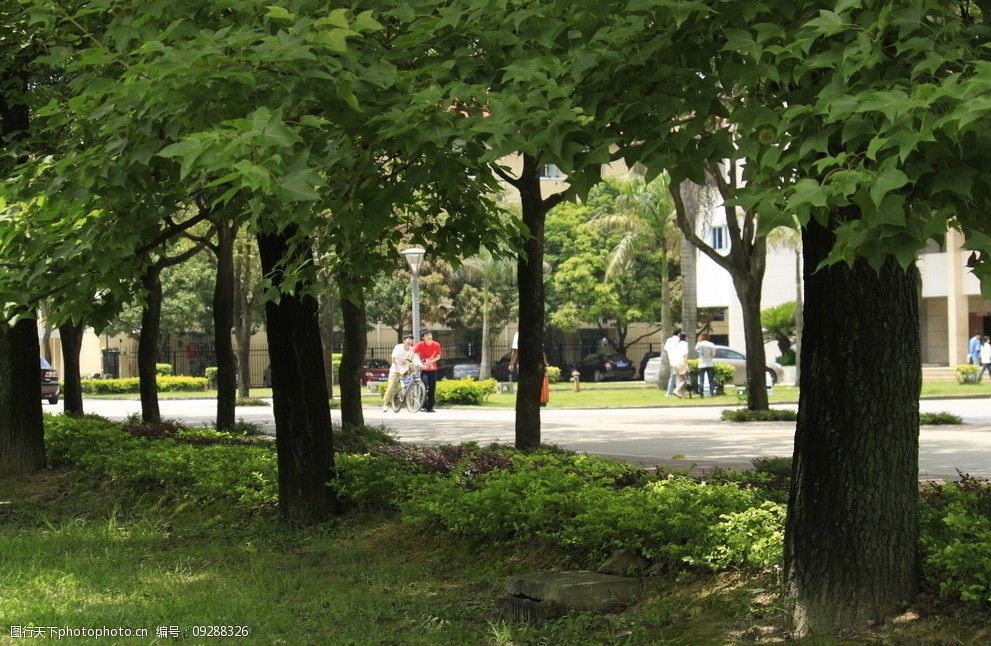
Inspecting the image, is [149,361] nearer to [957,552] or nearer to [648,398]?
[957,552]

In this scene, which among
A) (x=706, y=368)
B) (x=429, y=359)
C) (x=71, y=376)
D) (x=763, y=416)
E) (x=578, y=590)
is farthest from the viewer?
(x=706, y=368)

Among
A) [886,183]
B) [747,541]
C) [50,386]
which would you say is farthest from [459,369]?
[886,183]

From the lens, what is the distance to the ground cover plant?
20.9 feet

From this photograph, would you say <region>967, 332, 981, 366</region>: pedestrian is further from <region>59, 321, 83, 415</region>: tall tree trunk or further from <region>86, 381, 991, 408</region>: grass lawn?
<region>59, 321, 83, 415</region>: tall tree trunk

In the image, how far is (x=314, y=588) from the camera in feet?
25.5

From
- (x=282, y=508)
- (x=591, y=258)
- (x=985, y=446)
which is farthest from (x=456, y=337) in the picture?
(x=282, y=508)

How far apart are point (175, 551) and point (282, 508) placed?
3.49ft

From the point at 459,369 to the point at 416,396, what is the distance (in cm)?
2741

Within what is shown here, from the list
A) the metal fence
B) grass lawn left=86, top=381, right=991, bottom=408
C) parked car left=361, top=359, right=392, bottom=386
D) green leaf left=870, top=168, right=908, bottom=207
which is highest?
green leaf left=870, top=168, right=908, bottom=207

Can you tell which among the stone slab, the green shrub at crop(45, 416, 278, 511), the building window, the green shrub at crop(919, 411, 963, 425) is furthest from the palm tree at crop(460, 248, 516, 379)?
the stone slab

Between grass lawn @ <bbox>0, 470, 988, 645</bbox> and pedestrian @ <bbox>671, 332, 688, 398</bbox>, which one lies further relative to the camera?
pedestrian @ <bbox>671, 332, 688, 398</bbox>

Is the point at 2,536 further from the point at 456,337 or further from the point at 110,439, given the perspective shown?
the point at 456,337

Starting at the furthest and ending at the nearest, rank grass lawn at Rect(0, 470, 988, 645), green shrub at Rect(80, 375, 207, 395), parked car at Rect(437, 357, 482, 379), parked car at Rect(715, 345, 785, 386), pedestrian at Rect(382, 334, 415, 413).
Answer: parked car at Rect(437, 357, 482, 379), green shrub at Rect(80, 375, 207, 395), parked car at Rect(715, 345, 785, 386), pedestrian at Rect(382, 334, 415, 413), grass lawn at Rect(0, 470, 988, 645)

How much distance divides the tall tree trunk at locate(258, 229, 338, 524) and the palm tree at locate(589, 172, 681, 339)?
27.1m
